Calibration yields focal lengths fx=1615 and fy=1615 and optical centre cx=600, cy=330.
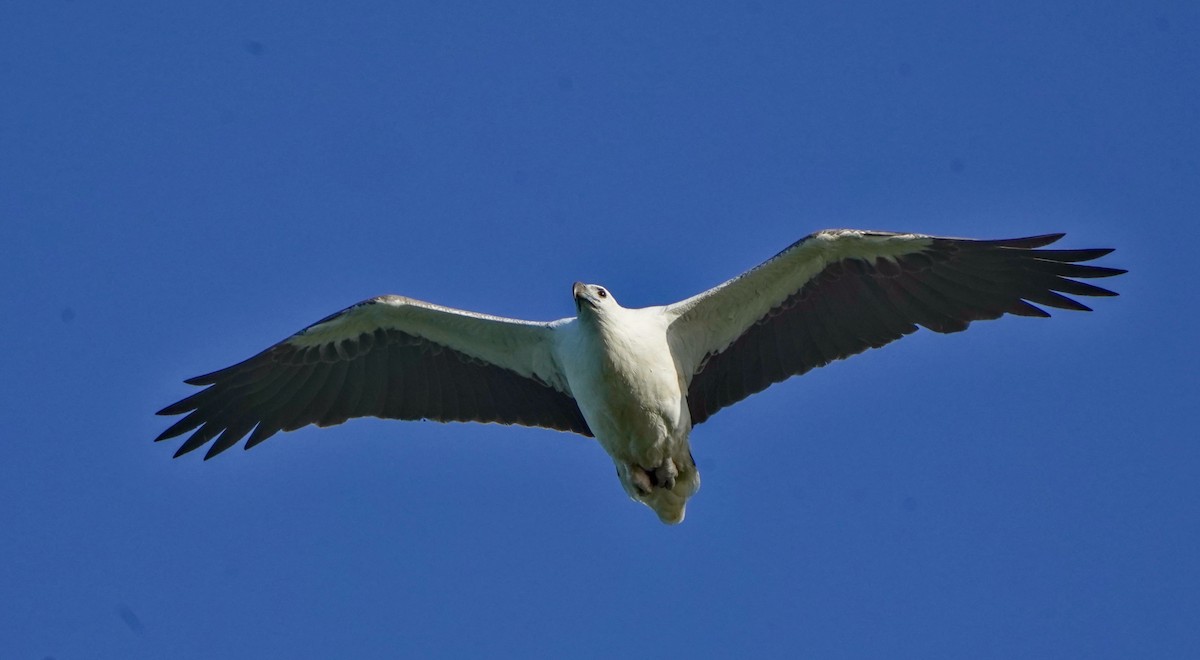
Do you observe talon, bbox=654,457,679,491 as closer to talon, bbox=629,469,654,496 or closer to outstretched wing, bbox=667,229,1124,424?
talon, bbox=629,469,654,496

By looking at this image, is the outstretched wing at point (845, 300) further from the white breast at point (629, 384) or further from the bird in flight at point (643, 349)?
the white breast at point (629, 384)

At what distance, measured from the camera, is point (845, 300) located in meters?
14.0

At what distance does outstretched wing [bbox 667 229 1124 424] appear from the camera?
13.7m

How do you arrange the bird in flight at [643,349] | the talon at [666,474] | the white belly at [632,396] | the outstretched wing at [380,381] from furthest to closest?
the outstretched wing at [380,381] < the talon at [666,474] < the bird in flight at [643,349] < the white belly at [632,396]

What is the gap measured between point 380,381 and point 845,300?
14.0 ft

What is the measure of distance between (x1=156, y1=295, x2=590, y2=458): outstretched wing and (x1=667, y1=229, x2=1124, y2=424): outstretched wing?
4.53 feet

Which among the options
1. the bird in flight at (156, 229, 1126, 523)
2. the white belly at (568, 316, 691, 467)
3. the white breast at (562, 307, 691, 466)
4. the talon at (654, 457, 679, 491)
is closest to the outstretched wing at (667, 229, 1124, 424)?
the bird in flight at (156, 229, 1126, 523)

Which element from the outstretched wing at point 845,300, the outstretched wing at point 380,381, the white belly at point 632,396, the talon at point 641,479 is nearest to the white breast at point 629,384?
the white belly at point 632,396

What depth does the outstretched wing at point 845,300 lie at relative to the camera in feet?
45.0

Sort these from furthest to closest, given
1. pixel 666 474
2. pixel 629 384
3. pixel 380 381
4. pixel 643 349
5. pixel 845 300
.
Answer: pixel 380 381
pixel 845 300
pixel 666 474
pixel 643 349
pixel 629 384

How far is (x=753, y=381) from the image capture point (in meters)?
14.3

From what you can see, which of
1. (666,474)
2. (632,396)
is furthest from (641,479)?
(632,396)

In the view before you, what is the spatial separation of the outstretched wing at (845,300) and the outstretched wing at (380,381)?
4.53ft

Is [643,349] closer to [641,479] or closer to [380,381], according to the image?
[641,479]
